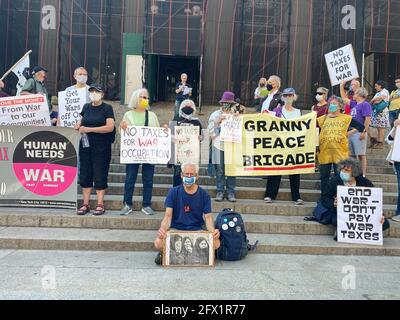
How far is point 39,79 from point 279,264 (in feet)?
17.5

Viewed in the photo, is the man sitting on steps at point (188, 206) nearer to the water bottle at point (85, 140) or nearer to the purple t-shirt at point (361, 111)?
the water bottle at point (85, 140)

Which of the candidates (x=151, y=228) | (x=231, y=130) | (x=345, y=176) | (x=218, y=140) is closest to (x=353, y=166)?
(x=345, y=176)

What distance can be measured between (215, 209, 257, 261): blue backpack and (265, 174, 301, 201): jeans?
1.88 meters

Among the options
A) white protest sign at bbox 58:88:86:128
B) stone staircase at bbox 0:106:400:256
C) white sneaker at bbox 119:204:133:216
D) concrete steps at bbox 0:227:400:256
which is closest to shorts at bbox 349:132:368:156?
stone staircase at bbox 0:106:400:256

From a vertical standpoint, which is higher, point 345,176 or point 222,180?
point 345,176

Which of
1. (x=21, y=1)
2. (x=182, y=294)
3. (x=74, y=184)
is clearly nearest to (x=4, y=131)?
(x=74, y=184)

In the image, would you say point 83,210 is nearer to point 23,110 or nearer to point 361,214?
point 23,110

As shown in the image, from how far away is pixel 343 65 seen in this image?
873 centimetres

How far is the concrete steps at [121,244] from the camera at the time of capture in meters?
5.55

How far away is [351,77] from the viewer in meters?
8.59

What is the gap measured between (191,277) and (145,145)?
8.33ft

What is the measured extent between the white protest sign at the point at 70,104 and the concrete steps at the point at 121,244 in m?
2.21

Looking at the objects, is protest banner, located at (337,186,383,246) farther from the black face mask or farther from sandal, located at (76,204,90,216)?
sandal, located at (76,204,90,216)

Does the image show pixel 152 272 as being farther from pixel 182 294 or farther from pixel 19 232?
pixel 19 232
